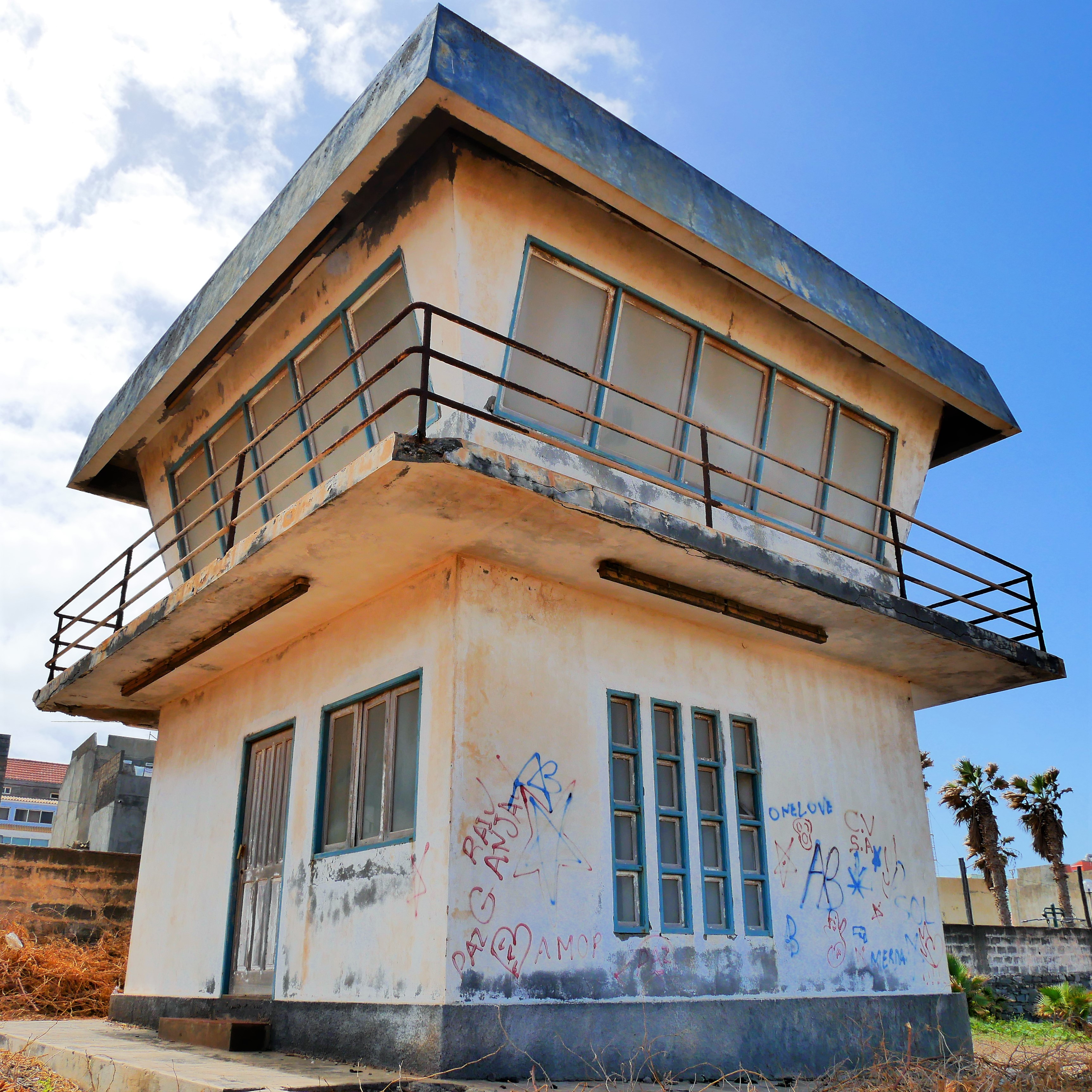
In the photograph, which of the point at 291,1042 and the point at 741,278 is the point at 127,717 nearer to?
the point at 291,1042

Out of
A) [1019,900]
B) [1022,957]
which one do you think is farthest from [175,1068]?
[1019,900]

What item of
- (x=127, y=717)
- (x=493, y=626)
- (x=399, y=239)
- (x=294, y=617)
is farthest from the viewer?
(x=127, y=717)

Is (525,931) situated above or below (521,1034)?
above

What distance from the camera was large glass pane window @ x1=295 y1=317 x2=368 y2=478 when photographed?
9.49 metres

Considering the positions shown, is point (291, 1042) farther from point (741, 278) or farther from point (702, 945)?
point (741, 278)

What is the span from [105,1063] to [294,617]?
12.7ft

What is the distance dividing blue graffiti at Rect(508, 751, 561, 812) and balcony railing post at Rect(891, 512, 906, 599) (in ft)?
15.3

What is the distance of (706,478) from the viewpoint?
9164 mm

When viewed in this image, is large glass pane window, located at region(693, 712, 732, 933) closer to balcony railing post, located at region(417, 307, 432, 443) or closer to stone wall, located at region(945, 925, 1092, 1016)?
balcony railing post, located at region(417, 307, 432, 443)

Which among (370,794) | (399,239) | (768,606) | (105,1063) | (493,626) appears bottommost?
(105,1063)

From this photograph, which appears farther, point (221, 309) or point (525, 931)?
point (221, 309)

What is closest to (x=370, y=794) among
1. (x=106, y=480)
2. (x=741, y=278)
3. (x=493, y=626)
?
(x=493, y=626)

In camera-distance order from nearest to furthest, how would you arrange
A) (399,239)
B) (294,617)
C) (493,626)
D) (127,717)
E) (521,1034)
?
1. (521,1034)
2. (493,626)
3. (399,239)
4. (294,617)
5. (127,717)

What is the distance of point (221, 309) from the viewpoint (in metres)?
9.94
